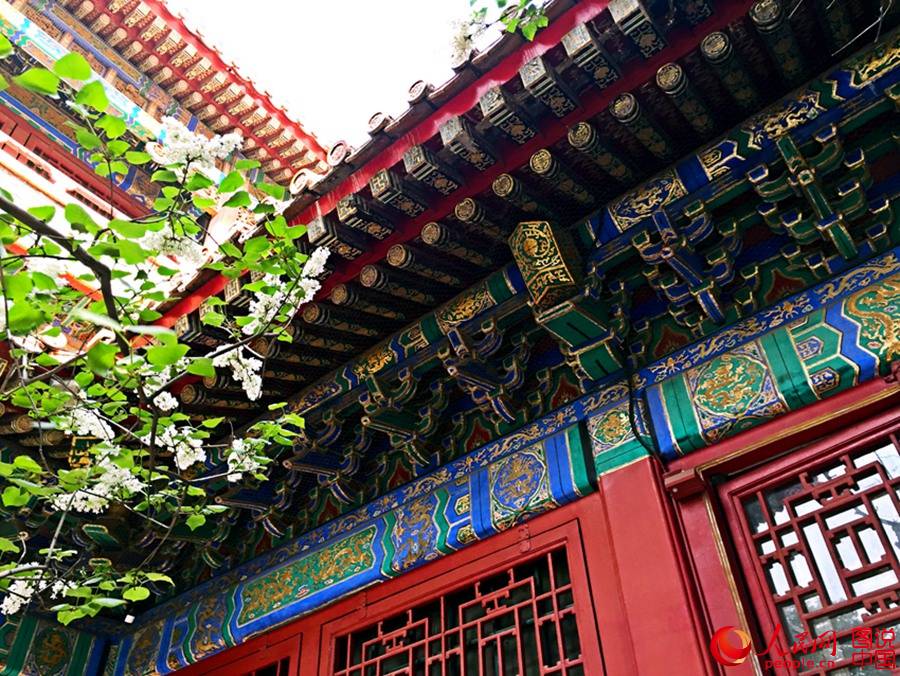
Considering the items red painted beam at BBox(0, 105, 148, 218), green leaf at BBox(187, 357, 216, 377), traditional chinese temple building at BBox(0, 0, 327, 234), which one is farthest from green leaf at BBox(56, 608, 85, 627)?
red painted beam at BBox(0, 105, 148, 218)

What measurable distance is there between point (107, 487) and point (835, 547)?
2.82 m

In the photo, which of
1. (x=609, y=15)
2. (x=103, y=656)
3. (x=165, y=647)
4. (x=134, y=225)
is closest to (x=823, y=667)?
(x=609, y=15)

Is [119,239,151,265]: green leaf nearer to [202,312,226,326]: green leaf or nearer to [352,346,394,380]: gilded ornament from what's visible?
[202,312,226,326]: green leaf

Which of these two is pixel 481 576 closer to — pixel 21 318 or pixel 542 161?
pixel 542 161

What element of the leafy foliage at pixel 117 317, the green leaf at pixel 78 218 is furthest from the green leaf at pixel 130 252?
the green leaf at pixel 78 218

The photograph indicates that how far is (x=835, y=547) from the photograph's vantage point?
2859mm

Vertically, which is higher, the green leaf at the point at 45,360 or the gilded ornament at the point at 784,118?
the gilded ornament at the point at 784,118

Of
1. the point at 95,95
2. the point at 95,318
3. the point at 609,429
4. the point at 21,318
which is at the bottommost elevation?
the point at 95,318

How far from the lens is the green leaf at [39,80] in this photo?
2167 millimetres

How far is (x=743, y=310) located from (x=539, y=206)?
1028mm

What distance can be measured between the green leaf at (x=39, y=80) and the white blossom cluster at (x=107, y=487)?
1.55 meters

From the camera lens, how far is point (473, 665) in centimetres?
359

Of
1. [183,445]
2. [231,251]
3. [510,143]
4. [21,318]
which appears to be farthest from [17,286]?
[510,143]

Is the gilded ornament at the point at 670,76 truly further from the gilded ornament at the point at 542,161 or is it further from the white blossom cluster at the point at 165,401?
the white blossom cluster at the point at 165,401
